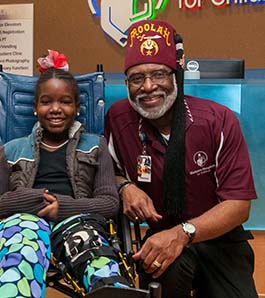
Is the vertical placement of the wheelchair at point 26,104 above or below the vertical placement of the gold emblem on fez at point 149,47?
below

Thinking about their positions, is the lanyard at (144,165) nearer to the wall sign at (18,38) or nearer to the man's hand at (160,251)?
the man's hand at (160,251)

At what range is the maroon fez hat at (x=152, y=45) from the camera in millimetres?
1854

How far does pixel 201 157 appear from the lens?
1.86 m

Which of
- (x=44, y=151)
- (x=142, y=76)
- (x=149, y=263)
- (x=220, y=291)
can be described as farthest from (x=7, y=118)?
(x=220, y=291)

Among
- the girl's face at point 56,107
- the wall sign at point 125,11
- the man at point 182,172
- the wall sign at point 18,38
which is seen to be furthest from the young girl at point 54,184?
the wall sign at point 18,38

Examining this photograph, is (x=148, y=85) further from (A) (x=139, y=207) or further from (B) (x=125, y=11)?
(B) (x=125, y=11)

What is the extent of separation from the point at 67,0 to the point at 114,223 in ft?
11.7

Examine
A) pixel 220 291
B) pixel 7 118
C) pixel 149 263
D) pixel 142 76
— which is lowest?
pixel 220 291

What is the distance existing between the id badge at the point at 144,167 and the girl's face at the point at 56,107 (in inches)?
11.7

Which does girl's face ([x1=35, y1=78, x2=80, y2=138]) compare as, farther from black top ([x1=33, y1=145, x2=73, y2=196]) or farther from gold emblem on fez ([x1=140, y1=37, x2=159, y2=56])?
gold emblem on fez ([x1=140, y1=37, x2=159, y2=56])

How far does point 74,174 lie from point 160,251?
448 millimetres

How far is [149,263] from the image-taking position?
1.64 metres

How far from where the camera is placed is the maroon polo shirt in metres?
1.80

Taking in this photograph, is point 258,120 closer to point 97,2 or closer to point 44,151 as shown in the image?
point 44,151
